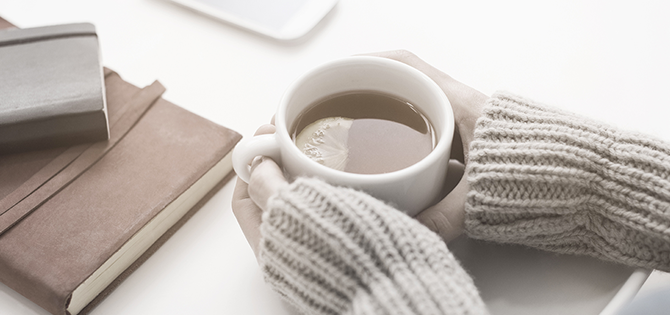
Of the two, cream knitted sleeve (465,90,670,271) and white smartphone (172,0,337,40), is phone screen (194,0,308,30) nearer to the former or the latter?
white smartphone (172,0,337,40)

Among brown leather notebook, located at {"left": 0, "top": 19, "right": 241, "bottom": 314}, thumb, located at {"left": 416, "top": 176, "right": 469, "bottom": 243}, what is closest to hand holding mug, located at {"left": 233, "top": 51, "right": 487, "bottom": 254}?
thumb, located at {"left": 416, "top": 176, "right": 469, "bottom": 243}

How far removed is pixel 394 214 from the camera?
0.41m

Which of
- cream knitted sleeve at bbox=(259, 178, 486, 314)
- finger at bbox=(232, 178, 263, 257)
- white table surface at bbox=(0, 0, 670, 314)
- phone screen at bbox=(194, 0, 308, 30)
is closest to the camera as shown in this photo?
cream knitted sleeve at bbox=(259, 178, 486, 314)

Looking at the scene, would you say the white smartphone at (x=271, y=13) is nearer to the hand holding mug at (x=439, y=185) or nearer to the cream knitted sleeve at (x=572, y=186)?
the hand holding mug at (x=439, y=185)

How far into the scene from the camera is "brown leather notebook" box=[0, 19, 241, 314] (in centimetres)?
53

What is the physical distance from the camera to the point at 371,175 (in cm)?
41

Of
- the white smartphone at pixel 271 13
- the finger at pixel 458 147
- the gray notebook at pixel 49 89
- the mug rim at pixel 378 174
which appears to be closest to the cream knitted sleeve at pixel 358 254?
the mug rim at pixel 378 174

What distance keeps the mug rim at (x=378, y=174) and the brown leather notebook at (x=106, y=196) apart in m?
0.22

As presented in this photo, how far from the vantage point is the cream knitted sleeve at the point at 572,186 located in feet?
1.48

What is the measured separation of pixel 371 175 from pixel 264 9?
55 centimetres

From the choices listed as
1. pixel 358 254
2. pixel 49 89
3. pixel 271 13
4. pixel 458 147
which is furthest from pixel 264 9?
pixel 358 254

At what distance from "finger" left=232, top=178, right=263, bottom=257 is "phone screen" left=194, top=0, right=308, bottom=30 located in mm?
397

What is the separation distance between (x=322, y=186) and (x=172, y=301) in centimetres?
27

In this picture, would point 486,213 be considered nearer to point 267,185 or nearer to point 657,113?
point 267,185
